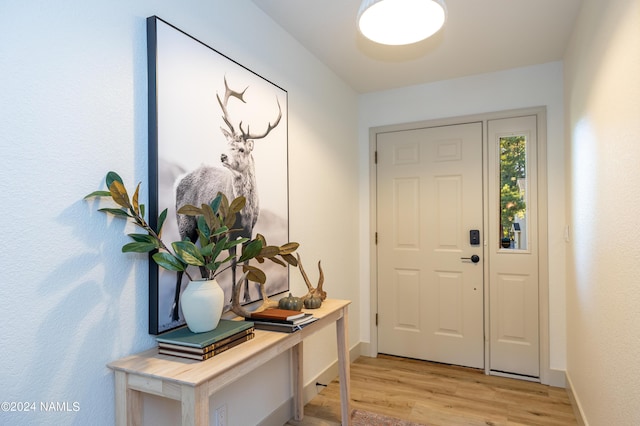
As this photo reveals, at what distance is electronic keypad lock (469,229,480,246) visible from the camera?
319 cm

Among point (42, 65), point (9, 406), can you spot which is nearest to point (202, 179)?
point (42, 65)

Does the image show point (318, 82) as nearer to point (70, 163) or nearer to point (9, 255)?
point (70, 163)

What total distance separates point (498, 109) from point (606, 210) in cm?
169

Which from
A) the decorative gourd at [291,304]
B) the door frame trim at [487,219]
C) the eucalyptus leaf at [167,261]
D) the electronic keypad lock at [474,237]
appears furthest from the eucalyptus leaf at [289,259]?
the electronic keypad lock at [474,237]

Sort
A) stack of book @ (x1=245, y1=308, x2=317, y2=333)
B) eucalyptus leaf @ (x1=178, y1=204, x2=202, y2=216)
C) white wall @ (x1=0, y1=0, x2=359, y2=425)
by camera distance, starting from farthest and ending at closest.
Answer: stack of book @ (x1=245, y1=308, x2=317, y2=333) → eucalyptus leaf @ (x1=178, y1=204, x2=202, y2=216) → white wall @ (x1=0, y1=0, x2=359, y2=425)

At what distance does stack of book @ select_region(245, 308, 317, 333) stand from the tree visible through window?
2088 millimetres

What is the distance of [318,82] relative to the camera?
113 inches

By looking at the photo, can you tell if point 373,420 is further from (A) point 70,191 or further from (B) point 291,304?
(A) point 70,191

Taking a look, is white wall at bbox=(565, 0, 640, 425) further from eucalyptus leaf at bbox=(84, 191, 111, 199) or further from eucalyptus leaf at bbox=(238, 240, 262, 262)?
eucalyptus leaf at bbox=(84, 191, 111, 199)

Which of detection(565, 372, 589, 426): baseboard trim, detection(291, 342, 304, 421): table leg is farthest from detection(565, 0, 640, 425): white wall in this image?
detection(291, 342, 304, 421): table leg

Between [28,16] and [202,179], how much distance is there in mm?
814

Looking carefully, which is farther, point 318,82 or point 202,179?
point 318,82

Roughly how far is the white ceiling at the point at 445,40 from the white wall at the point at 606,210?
→ 243mm

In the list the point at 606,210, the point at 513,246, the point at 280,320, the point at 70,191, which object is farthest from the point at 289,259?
the point at 513,246
